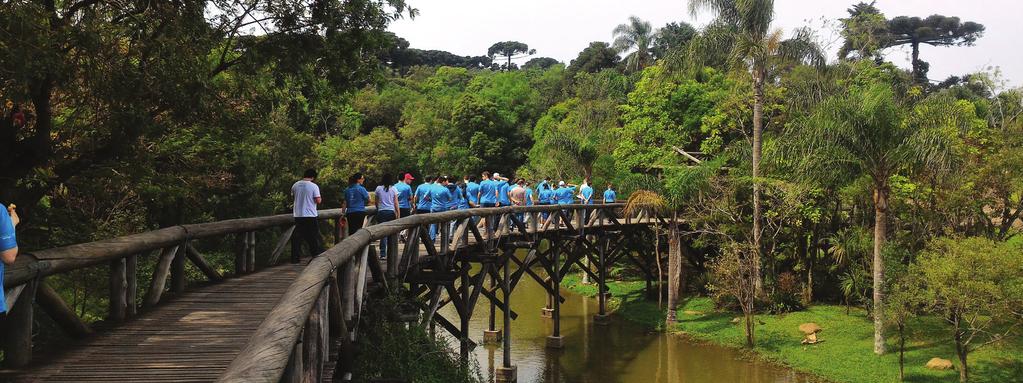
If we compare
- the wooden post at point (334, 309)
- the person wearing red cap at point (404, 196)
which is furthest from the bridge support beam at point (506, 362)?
the wooden post at point (334, 309)

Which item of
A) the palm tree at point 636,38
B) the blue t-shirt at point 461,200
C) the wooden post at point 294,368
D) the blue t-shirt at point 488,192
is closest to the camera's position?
the wooden post at point 294,368

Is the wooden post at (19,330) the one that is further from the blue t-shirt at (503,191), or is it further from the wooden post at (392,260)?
the blue t-shirt at (503,191)

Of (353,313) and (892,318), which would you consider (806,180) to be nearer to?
(892,318)

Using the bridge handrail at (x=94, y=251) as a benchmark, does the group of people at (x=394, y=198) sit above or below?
above

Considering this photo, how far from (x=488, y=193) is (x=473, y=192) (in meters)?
0.46

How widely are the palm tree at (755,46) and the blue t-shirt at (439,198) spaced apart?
11989mm

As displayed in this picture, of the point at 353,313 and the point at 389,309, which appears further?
the point at 389,309

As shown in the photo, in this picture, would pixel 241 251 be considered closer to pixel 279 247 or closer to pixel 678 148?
pixel 279 247

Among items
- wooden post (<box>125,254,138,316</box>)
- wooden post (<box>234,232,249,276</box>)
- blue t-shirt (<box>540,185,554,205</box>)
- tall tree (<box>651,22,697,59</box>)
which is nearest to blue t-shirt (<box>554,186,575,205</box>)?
blue t-shirt (<box>540,185,554,205</box>)

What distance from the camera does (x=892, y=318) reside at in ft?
59.0

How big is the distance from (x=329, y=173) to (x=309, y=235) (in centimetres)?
2268

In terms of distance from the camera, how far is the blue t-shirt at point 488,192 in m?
16.8

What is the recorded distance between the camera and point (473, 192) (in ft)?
56.2

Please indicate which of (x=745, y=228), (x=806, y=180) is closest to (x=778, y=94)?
(x=745, y=228)
